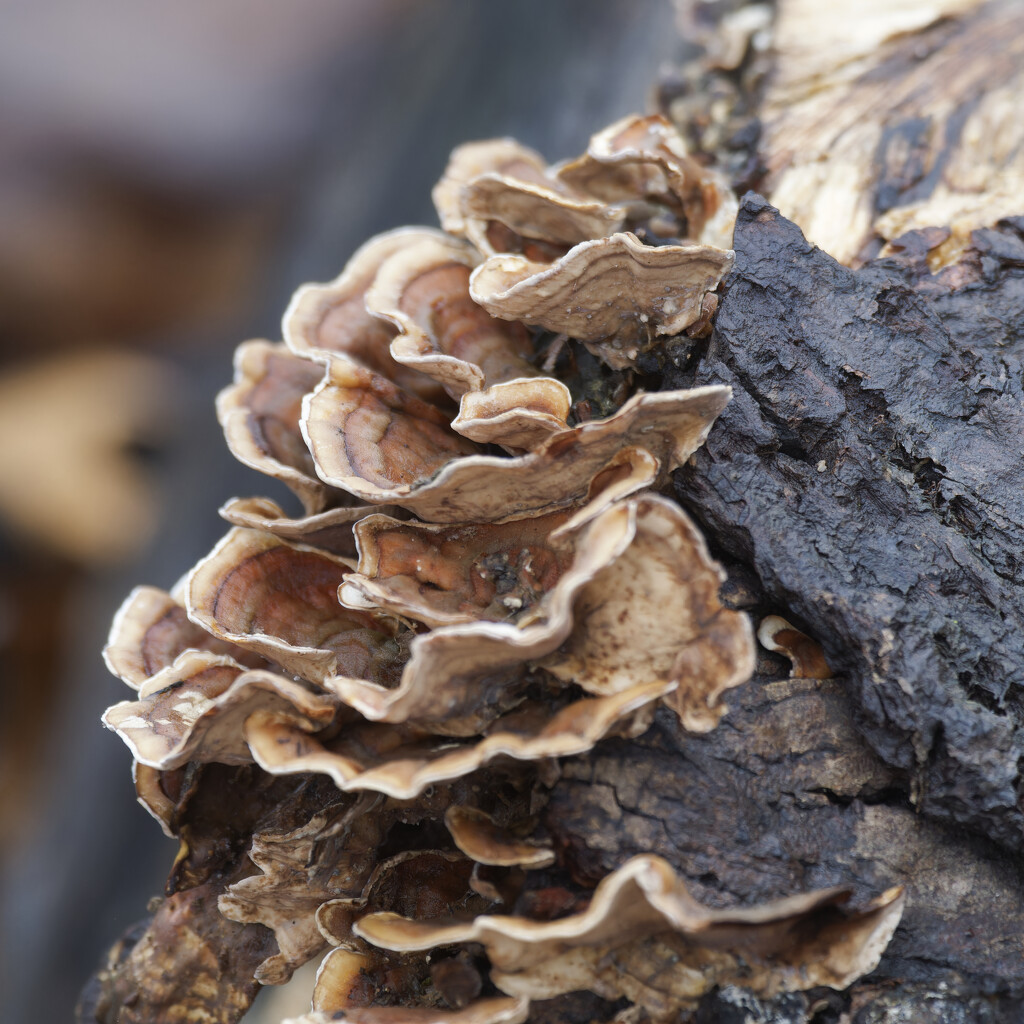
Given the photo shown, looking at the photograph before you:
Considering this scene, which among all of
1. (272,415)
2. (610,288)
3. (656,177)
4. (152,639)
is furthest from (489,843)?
(656,177)

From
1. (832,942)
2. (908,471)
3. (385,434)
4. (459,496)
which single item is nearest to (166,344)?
(385,434)

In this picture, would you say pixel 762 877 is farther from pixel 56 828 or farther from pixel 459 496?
pixel 56 828

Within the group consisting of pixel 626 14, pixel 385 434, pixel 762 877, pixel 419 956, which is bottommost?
pixel 419 956

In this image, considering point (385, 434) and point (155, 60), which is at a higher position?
point (155, 60)

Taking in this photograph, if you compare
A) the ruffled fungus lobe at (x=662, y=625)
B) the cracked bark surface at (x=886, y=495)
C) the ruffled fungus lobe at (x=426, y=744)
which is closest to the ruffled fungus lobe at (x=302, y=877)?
the ruffled fungus lobe at (x=426, y=744)

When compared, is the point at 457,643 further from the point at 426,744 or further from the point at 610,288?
the point at 610,288

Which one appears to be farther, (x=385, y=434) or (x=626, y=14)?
(x=626, y=14)

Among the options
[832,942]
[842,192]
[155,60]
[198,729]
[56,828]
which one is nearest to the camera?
[832,942]

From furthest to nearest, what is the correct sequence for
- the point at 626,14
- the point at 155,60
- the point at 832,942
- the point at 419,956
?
the point at 155,60, the point at 626,14, the point at 419,956, the point at 832,942

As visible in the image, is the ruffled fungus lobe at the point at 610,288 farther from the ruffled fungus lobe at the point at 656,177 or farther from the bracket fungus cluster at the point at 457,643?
the ruffled fungus lobe at the point at 656,177
